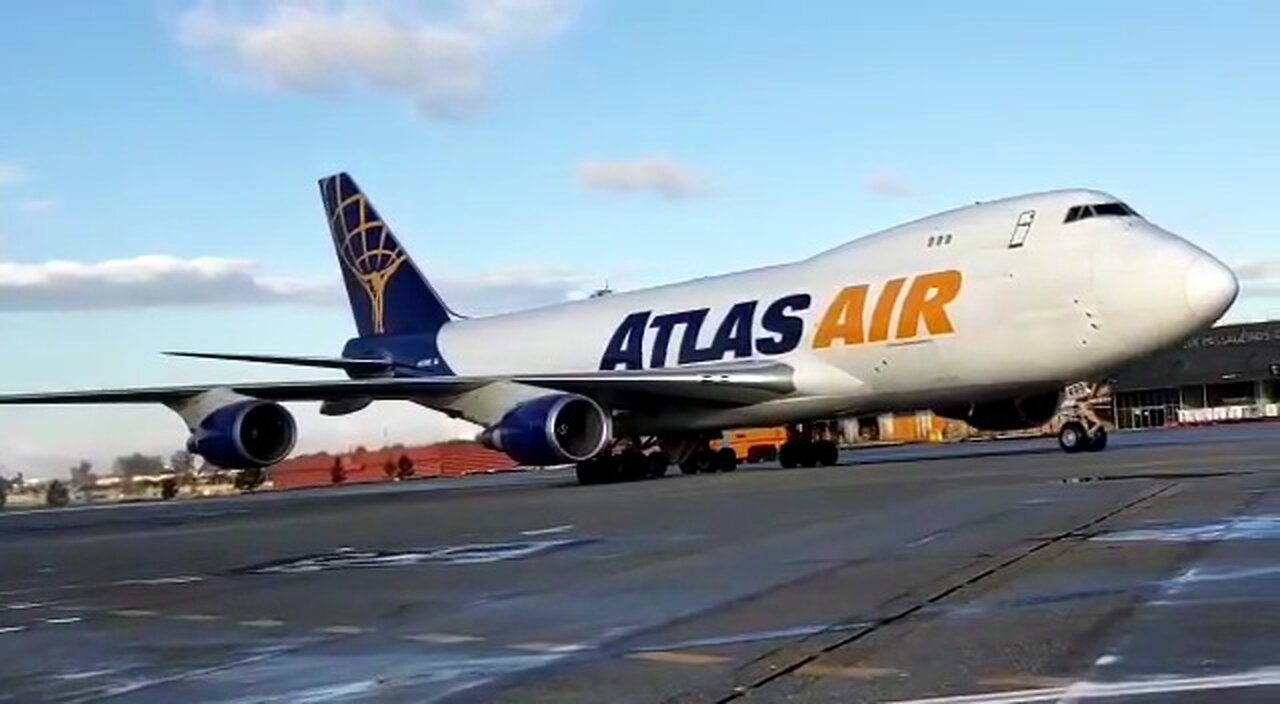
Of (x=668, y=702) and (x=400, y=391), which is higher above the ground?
(x=400, y=391)

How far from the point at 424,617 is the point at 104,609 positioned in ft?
9.50

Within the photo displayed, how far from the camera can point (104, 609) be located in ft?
35.8

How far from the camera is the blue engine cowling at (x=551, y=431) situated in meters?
28.9

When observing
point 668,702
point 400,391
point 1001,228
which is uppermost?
point 1001,228

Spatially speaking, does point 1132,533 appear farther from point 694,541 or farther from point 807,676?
point 807,676

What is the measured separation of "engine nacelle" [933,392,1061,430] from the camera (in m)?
30.5

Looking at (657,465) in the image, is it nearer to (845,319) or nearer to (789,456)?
(789,456)

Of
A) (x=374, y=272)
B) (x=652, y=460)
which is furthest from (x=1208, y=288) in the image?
(x=374, y=272)

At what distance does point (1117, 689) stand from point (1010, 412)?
26.5 m

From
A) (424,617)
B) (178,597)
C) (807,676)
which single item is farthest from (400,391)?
(807,676)

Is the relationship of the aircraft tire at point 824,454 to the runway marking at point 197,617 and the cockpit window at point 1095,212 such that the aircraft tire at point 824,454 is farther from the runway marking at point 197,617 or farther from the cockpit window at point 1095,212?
the runway marking at point 197,617

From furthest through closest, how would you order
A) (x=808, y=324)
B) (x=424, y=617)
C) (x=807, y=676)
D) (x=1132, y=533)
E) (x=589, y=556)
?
(x=808, y=324) → (x=589, y=556) → (x=1132, y=533) → (x=424, y=617) → (x=807, y=676)

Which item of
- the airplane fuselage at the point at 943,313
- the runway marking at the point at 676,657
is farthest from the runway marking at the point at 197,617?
the airplane fuselage at the point at 943,313

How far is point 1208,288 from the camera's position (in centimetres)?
2606
